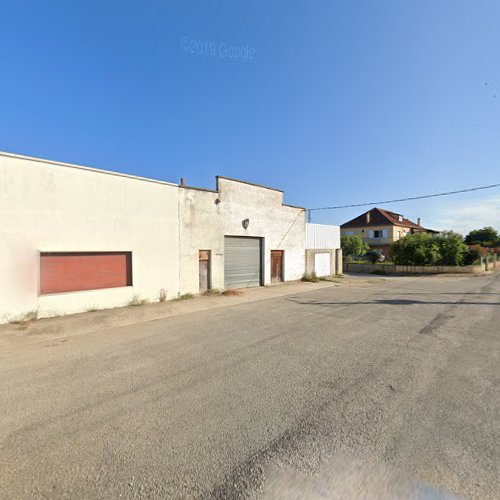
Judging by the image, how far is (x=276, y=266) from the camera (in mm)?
15844

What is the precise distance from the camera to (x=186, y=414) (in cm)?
290

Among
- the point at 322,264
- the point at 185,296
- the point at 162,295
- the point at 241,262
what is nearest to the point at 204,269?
the point at 185,296

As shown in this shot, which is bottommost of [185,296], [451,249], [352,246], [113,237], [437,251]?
[185,296]

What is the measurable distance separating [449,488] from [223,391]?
2.38m

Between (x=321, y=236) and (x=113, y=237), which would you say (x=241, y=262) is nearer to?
(x=113, y=237)

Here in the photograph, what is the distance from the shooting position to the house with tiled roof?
38.9m

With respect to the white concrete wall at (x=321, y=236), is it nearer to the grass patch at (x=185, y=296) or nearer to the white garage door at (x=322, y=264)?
the white garage door at (x=322, y=264)

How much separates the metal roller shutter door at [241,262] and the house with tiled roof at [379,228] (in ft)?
97.8

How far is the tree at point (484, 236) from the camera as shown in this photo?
182 feet

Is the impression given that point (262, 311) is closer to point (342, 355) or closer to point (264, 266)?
point (342, 355)

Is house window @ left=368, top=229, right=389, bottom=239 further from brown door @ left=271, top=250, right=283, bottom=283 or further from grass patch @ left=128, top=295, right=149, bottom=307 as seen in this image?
grass patch @ left=128, top=295, right=149, bottom=307

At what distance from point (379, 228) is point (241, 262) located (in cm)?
3401

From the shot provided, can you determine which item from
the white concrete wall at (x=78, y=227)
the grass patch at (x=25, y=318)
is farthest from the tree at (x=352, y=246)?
the grass patch at (x=25, y=318)

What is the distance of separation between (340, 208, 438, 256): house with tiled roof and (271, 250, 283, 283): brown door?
90.6ft
